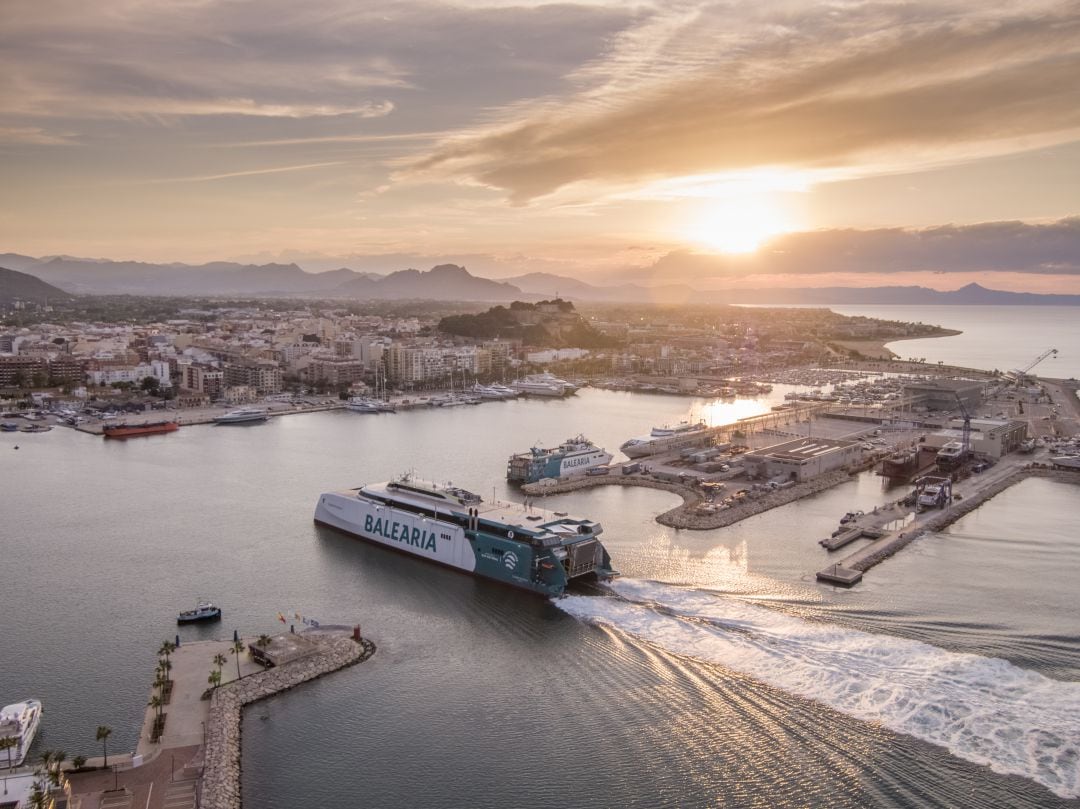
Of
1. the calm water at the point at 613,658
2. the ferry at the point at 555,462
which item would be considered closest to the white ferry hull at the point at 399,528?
the calm water at the point at 613,658

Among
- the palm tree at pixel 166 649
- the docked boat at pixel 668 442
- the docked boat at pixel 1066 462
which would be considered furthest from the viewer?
the docked boat at pixel 668 442

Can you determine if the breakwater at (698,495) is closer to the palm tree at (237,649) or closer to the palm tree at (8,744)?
the palm tree at (237,649)

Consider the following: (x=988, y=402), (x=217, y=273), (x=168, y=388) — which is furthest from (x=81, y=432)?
(x=217, y=273)

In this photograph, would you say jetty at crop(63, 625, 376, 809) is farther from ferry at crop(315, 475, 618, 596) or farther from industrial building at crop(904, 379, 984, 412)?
industrial building at crop(904, 379, 984, 412)

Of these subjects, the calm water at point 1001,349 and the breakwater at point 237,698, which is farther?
the calm water at point 1001,349

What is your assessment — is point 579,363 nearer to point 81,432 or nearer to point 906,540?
point 81,432

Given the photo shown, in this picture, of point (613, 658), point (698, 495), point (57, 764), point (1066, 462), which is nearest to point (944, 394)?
point (1066, 462)

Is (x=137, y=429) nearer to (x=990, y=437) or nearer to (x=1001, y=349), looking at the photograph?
(x=990, y=437)
